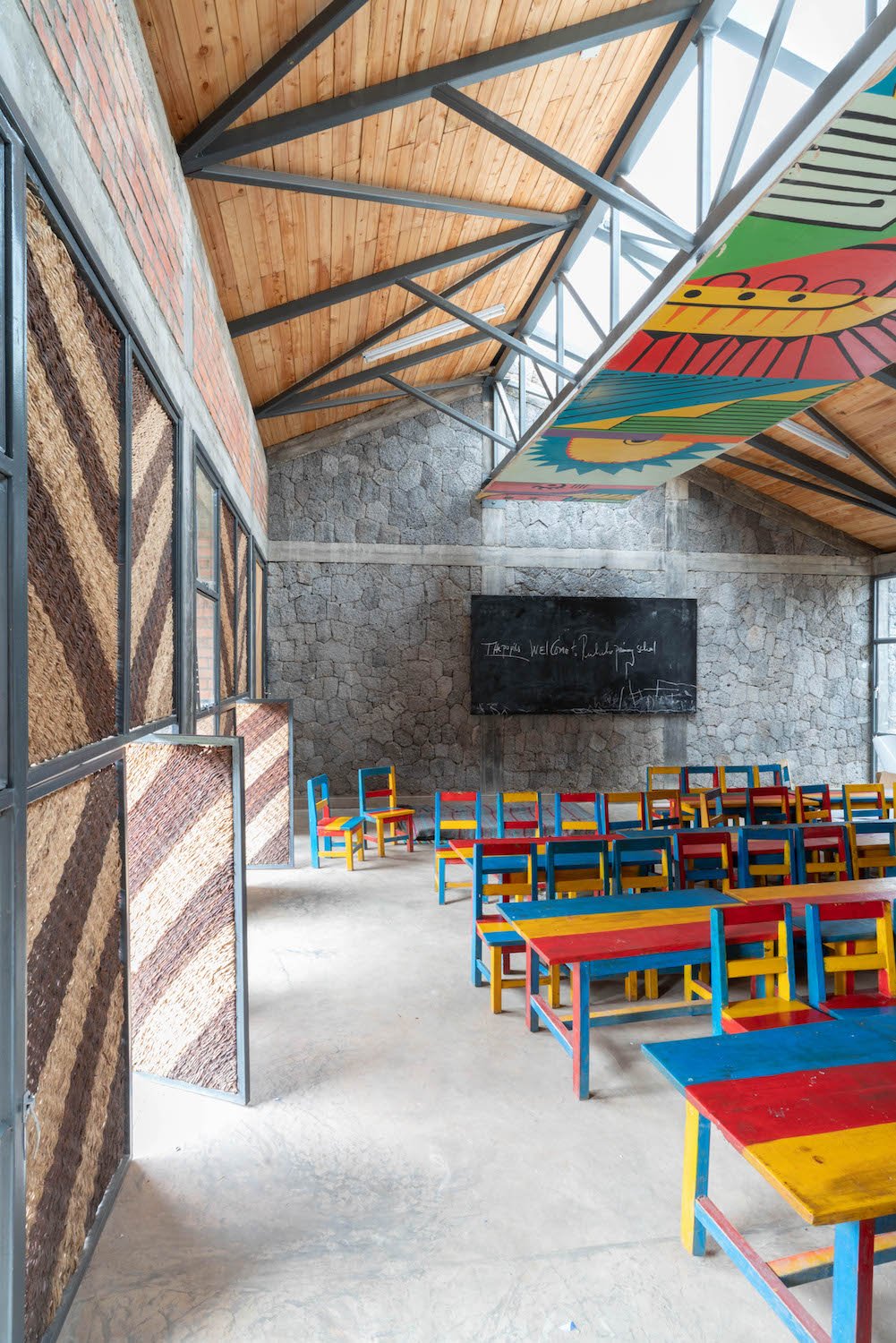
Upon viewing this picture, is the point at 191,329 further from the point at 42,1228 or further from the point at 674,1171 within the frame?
the point at 674,1171

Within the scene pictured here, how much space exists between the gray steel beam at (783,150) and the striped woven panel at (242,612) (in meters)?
3.41

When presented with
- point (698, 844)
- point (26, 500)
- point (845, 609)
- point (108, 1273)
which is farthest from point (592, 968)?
point (845, 609)

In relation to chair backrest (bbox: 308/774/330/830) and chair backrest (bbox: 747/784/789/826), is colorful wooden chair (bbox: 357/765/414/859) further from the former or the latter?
chair backrest (bbox: 747/784/789/826)

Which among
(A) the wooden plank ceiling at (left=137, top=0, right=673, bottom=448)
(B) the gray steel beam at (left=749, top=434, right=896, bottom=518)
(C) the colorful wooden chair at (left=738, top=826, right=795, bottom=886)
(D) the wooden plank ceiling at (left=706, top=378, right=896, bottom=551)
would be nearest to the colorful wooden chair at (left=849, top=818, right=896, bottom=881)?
(C) the colorful wooden chair at (left=738, top=826, right=795, bottom=886)

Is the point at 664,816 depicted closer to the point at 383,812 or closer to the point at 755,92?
the point at 383,812

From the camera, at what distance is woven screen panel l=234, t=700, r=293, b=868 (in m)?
6.45

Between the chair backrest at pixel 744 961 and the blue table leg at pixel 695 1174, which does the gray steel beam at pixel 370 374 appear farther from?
the blue table leg at pixel 695 1174

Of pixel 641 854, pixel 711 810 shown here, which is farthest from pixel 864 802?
pixel 641 854

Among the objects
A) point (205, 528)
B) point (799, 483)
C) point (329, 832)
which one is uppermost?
point (799, 483)

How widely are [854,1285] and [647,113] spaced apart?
215 inches

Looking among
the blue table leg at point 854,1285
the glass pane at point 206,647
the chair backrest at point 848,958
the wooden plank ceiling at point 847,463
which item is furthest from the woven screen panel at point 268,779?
the wooden plank ceiling at point 847,463

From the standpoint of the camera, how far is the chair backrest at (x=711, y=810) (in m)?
5.38

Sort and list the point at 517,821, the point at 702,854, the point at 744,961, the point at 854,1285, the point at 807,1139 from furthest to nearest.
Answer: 1. the point at 517,821
2. the point at 702,854
3. the point at 744,961
4. the point at 807,1139
5. the point at 854,1285

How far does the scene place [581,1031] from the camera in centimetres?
293
